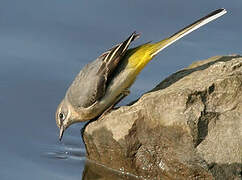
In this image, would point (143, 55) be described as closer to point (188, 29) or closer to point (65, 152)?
point (188, 29)

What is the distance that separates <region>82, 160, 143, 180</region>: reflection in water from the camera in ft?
32.1

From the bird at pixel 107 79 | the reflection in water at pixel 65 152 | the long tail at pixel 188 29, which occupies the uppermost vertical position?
the long tail at pixel 188 29

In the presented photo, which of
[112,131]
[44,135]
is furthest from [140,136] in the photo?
[44,135]

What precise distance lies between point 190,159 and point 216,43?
4.61m

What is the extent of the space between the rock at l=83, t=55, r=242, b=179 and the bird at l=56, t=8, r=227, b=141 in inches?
21.6

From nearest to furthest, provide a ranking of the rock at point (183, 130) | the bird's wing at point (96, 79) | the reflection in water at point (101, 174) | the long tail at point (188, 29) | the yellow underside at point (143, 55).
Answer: the rock at point (183, 130), the reflection in water at point (101, 174), the long tail at point (188, 29), the bird's wing at point (96, 79), the yellow underside at point (143, 55)

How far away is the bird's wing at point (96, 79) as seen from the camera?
10.5m

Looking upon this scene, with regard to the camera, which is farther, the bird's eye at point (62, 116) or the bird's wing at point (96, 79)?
the bird's eye at point (62, 116)

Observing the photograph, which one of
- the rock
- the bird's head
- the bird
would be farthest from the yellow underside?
the bird's head

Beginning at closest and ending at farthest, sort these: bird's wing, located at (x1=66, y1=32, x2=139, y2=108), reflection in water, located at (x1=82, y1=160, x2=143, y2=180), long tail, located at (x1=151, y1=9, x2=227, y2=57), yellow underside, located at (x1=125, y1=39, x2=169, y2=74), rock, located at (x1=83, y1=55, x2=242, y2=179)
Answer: rock, located at (x1=83, y1=55, x2=242, y2=179) → reflection in water, located at (x1=82, y1=160, x2=143, y2=180) → long tail, located at (x1=151, y1=9, x2=227, y2=57) → bird's wing, located at (x1=66, y1=32, x2=139, y2=108) → yellow underside, located at (x1=125, y1=39, x2=169, y2=74)

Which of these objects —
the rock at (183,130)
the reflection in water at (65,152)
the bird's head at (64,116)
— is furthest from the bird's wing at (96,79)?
the reflection in water at (65,152)

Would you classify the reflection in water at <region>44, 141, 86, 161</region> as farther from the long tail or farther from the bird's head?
the long tail

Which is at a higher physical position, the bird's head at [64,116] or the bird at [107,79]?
the bird at [107,79]

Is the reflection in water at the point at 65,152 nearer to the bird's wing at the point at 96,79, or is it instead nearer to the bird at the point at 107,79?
the bird at the point at 107,79
